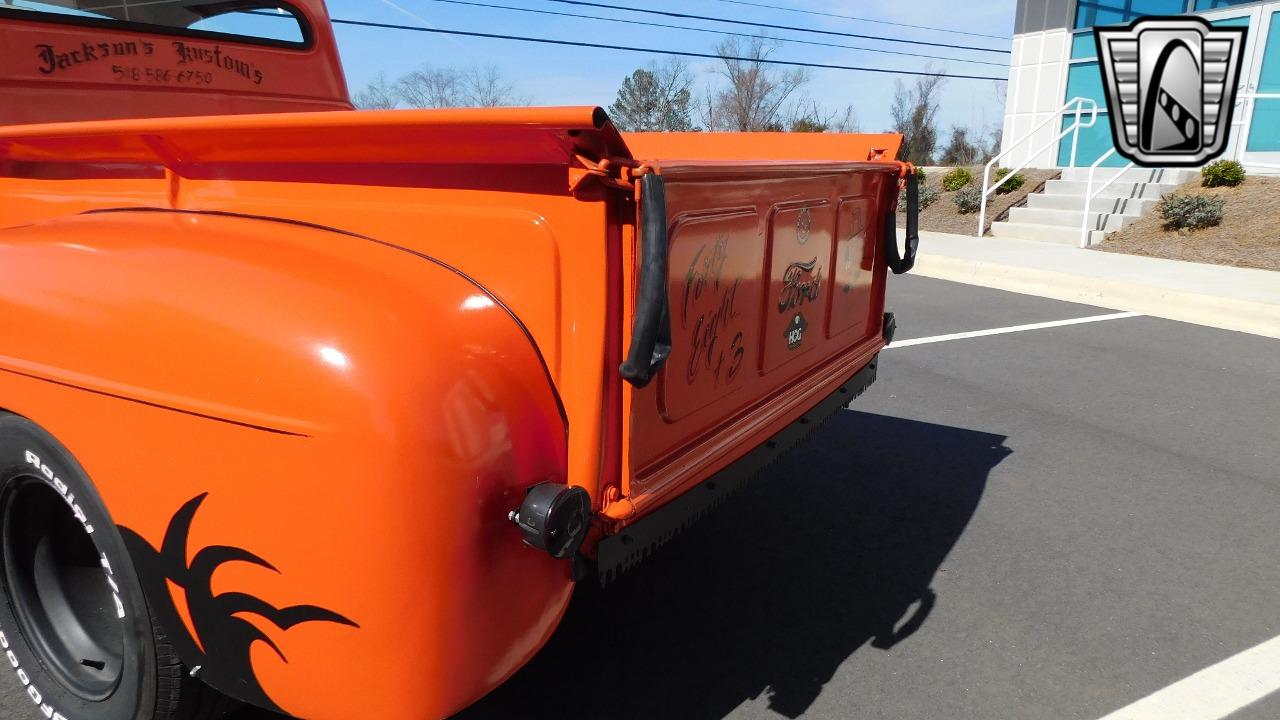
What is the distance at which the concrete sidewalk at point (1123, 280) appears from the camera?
7.92 m

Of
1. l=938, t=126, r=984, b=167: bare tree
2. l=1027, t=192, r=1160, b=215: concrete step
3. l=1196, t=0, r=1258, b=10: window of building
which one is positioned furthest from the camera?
l=938, t=126, r=984, b=167: bare tree

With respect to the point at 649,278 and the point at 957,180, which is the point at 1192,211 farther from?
the point at 649,278

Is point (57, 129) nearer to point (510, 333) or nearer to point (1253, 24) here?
point (510, 333)

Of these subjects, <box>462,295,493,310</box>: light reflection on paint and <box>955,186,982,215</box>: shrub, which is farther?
<box>955,186,982,215</box>: shrub

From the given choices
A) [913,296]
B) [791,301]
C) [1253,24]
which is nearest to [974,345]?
[913,296]

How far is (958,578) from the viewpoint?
3.17 meters

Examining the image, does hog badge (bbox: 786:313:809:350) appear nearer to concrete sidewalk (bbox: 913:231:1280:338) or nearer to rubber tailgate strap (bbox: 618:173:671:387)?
rubber tailgate strap (bbox: 618:173:671:387)

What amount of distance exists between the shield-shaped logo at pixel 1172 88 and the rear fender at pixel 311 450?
1508cm

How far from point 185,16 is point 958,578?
13.4ft

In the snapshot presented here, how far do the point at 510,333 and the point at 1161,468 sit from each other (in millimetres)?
3878

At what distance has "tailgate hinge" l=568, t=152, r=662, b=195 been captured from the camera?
64.1 inches

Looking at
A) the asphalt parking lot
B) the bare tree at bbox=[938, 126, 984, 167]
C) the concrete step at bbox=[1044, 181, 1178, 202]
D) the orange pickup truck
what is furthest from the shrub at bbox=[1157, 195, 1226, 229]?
the bare tree at bbox=[938, 126, 984, 167]

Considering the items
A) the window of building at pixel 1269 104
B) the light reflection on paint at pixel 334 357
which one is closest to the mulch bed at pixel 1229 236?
the window of building at pixel 1269 104

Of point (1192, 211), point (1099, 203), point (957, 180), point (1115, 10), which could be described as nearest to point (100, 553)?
point (1192, 211)
